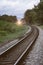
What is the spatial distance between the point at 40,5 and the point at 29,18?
130 feet

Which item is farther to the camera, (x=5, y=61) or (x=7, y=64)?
(x=5, y=61)

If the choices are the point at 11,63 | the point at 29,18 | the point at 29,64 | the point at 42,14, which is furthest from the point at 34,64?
the point at 29,18

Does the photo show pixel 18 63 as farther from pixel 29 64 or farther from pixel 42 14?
pixel 42 14

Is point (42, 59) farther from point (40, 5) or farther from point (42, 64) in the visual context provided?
point (40, 5)

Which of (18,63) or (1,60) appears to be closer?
(18,63)

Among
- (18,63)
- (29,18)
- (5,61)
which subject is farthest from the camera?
(29,18)

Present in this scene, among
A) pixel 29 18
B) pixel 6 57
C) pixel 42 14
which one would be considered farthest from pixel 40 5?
pixel 6 57

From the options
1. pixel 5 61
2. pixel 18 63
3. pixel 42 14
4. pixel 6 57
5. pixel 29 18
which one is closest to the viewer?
pixel 18 63

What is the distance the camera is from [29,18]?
147 m

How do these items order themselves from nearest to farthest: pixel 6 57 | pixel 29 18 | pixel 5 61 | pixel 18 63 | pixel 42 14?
pixel 18 63 < pixel 5 61 < pixel 6 57 < pixel 42 14 < pixel 29 18

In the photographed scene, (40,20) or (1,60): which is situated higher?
(1,60)

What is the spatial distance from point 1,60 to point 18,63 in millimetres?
1787

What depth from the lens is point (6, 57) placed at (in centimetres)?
1495

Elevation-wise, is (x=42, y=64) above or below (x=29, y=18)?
above
